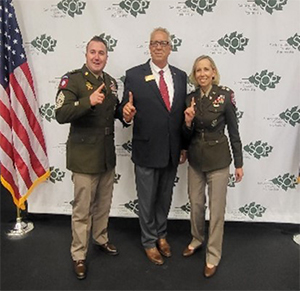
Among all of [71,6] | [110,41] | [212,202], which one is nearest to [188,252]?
[212,202]

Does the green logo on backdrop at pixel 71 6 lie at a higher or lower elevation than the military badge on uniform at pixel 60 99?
higher

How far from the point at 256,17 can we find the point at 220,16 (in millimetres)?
290

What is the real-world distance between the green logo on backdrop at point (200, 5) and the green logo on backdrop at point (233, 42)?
26 centimetres

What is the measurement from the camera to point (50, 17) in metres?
2.63

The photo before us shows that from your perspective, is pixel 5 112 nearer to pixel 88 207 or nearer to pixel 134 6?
pixel 88 207

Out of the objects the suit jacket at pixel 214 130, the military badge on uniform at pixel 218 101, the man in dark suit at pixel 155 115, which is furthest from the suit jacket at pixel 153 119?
the military badge on uniform at pixel 218 101

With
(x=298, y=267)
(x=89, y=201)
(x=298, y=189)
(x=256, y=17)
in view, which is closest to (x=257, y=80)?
(x=256, y=17)

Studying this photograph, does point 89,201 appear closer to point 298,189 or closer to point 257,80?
point 257,80

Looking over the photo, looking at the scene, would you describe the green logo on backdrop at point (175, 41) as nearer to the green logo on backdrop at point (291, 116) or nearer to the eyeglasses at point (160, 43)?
the eyeglasses at point (160, 43)

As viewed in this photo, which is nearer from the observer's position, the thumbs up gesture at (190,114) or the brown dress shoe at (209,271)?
the thumbs up gesture at (190,114)

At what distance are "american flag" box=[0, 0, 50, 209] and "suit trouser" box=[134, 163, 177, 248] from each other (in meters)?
1.03

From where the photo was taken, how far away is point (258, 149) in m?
2.73

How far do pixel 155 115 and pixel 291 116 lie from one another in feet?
4.24

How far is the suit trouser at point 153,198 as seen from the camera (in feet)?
7.44
